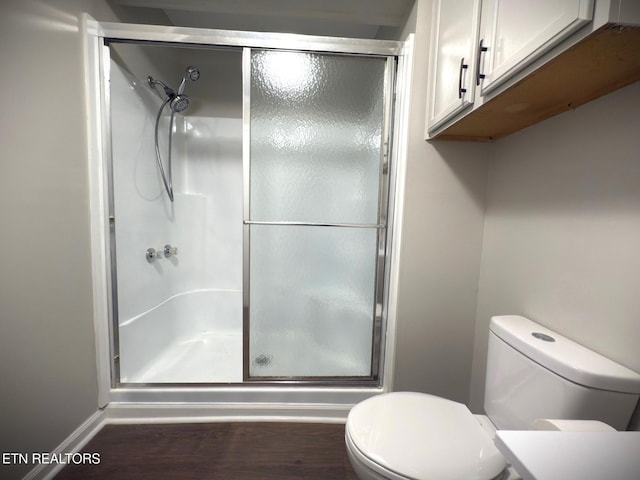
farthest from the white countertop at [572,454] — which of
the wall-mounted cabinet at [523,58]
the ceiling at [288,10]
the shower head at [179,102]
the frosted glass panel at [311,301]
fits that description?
the shower head at [179,102]

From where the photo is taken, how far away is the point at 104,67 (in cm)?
131

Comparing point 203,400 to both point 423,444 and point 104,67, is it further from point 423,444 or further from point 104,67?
point 104,67

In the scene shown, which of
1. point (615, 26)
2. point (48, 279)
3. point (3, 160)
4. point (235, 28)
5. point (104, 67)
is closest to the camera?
point (615, 26)

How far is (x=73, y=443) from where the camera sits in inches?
48.0

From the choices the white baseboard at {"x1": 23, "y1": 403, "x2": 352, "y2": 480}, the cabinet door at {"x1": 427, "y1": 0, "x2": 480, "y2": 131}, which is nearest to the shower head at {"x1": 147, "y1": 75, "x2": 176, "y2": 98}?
the cabinet door at {"x1": 427, "y1": 0, "x2": 480, "y2": 131}

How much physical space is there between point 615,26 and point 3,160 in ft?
5.64

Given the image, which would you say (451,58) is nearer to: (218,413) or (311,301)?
(311,301)

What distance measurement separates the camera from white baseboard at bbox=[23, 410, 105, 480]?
1.06 meters

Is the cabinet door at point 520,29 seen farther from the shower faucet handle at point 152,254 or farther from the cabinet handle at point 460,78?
the shower faucet handle at point 152,254

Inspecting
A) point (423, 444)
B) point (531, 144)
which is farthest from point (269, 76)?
point (423, 444)

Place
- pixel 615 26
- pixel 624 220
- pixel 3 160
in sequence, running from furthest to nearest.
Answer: pixel 3 160, pixel 624 220, pixel 615 26

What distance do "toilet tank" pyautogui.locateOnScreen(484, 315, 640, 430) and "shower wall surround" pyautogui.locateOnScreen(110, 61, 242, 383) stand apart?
135 cm

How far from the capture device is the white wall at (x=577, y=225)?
73cm

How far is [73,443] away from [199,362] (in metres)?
0.71
